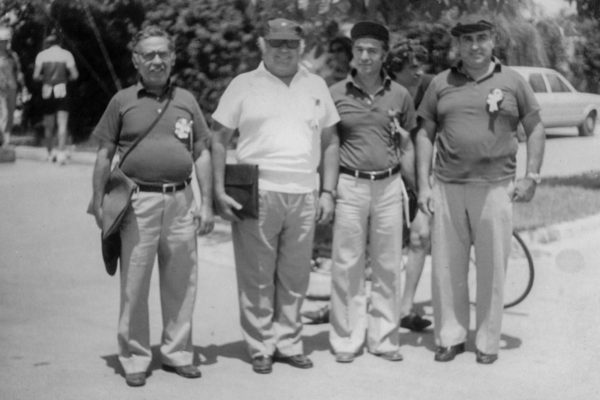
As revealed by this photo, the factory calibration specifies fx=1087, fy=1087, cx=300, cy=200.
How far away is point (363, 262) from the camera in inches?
240

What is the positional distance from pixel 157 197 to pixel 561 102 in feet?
56.4

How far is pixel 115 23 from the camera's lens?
17453 mm

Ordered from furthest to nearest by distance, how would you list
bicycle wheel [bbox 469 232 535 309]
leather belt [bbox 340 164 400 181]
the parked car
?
Result: the parked car
bicycle wheel [bbox 469 232 535 309]
leather belt [bbox 340 164 400 181]

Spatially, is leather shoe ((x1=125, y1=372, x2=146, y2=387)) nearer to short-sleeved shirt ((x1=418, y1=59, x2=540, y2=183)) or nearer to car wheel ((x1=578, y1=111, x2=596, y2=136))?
short-sleeved shirt ((x1=418, y1=59, x2=540, y2=183))

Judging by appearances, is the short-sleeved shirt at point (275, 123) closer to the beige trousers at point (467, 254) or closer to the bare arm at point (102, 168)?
the bare arm at point (102, 168)

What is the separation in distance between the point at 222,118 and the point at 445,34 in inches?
261

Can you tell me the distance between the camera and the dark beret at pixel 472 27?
586 centimetres

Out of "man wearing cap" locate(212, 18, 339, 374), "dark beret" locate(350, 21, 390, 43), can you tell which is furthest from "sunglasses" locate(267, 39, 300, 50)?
"dark beret" locate(350, 21, 390, 43)

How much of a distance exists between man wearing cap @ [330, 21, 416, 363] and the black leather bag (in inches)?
22.6

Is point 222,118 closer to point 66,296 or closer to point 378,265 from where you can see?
point 378,265

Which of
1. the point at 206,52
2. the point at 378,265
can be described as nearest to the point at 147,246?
the point at 378,265

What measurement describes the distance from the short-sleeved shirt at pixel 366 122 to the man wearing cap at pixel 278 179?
115mm

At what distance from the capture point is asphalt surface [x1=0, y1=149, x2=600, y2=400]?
17.6 ft

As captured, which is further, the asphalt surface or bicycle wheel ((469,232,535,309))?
bicycle wheel ((469,232,535,309))
